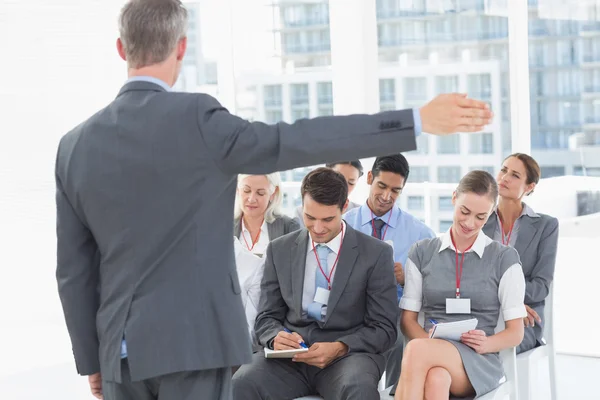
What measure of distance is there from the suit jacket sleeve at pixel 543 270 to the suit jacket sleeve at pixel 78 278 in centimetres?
221

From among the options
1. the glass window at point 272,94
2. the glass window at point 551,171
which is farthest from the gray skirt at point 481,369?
the glass window at point 272,94

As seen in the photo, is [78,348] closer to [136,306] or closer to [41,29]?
[136,306]

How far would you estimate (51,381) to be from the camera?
14.3 feet

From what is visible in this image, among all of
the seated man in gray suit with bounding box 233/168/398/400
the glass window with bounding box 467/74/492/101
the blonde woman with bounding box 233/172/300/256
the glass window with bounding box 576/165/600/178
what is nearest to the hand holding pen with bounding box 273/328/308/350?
the seated man in gray suit with bounding box 233/168/398/400

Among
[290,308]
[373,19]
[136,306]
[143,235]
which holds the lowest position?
[290,308]

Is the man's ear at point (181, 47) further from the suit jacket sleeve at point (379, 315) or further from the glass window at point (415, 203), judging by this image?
the glass window at point (415, 203)

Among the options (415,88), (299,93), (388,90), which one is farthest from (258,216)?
(299,93)

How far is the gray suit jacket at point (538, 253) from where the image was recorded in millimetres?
3676

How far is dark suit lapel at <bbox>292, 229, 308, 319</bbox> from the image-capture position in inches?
127

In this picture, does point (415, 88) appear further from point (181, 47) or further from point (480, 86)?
point (181, 47)

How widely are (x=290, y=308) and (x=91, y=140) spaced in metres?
1.60

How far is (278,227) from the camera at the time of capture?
148 inches

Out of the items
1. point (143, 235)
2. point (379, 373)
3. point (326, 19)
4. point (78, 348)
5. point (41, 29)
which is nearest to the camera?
point (143, 235)

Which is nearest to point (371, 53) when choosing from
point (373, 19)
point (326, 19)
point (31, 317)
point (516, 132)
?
point (373, 19)
